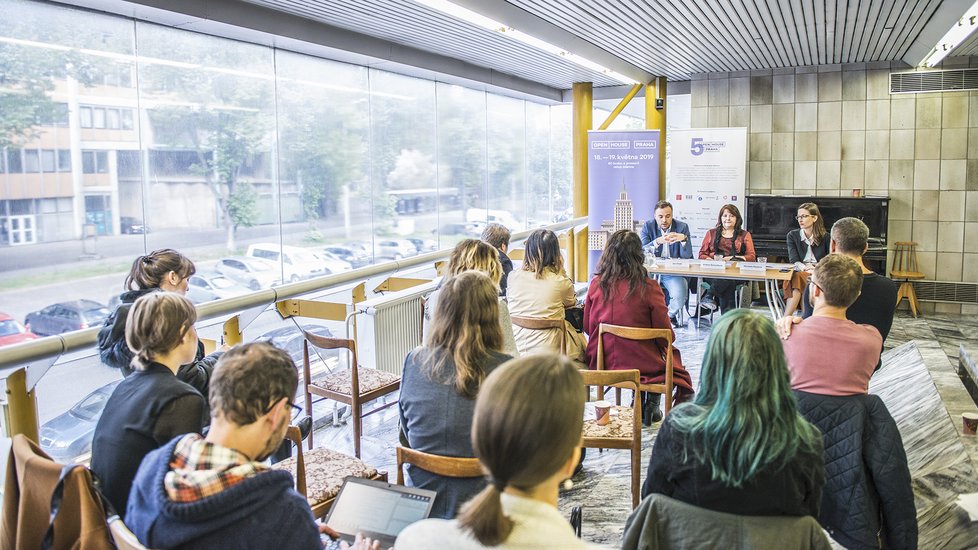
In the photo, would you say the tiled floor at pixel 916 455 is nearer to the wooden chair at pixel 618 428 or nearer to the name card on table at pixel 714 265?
the wooden chair at pixel 618 428

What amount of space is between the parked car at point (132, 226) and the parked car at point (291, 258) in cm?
118

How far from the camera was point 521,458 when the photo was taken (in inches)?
50.5

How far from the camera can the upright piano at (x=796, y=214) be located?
9016mm

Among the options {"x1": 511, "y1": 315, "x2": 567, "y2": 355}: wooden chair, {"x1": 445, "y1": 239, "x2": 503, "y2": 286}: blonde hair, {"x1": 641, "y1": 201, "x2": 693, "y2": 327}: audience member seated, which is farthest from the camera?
{"x1": 641, "y1": 201, "x2": 693, "y2": 327}: audience member seated

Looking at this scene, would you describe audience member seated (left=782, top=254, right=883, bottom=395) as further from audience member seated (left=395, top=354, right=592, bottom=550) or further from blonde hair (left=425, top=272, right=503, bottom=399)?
audience member seated (left=395, top=354, right=592, bottom=550)

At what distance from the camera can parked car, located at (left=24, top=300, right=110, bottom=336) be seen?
5.15 m

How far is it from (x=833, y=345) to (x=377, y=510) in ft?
6.24

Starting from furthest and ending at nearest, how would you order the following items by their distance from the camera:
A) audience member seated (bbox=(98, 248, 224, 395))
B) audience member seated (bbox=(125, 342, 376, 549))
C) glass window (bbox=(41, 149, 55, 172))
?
glass window (bbox=(41, 149, 55, 172)) → audience member seated (bbox=(98, 248, 224, 395)) → audience member seated (bbox=(125, 342, 376, 549))

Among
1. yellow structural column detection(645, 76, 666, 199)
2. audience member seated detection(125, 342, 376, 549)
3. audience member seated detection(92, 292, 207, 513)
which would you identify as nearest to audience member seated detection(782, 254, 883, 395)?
audience member seated detection(125, 342, 376, 549)

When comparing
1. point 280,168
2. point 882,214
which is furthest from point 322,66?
point 882,214

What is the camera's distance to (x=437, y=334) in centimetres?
257

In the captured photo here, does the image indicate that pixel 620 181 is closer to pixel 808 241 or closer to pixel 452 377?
pixel 808 241

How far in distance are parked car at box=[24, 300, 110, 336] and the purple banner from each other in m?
6.17

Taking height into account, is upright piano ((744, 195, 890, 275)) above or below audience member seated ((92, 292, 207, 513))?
above
